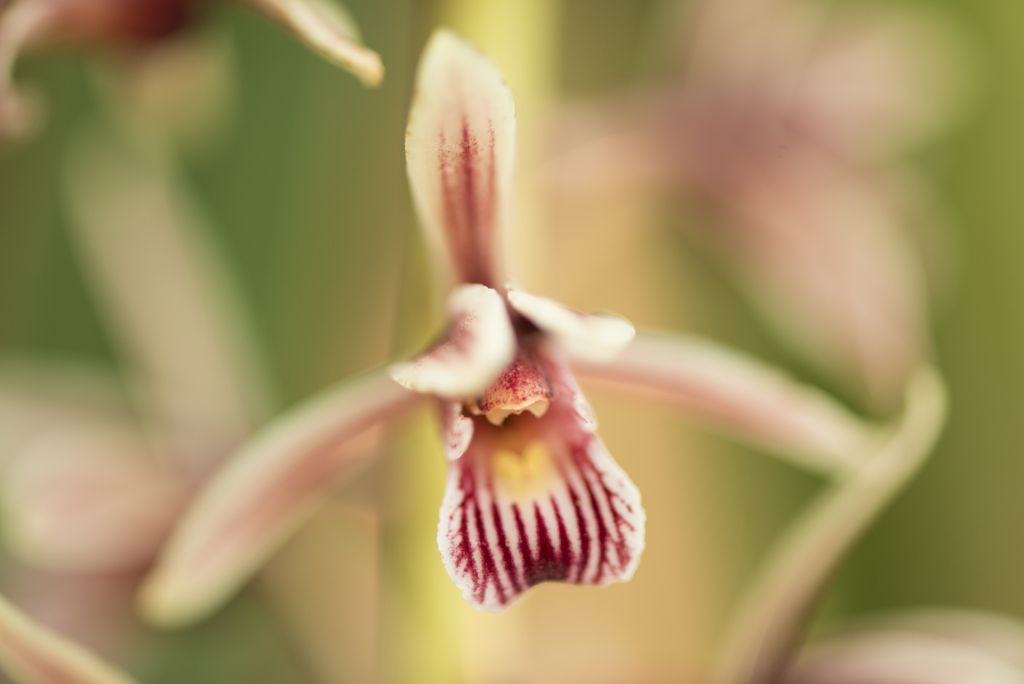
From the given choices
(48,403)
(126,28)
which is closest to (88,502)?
(48,403)

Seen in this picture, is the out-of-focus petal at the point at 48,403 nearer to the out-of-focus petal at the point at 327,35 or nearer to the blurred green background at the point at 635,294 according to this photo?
the blurred green background at the point at 635,294

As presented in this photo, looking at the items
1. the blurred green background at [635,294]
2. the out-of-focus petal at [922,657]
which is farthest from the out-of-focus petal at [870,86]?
the out-of-focus petal at [922,657]

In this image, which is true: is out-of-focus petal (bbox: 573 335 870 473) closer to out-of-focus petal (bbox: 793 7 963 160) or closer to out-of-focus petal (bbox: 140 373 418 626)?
out-of-focus petal (bbox: 140 373 418 626)

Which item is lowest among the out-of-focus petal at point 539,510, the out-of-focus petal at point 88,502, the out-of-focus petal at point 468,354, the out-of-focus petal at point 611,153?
the out-of-focus petal at point 88,502

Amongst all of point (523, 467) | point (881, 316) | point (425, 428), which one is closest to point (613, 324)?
point (523, 467)

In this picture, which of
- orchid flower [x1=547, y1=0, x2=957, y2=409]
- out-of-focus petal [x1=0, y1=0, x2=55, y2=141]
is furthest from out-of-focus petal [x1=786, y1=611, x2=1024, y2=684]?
out-of-focus petal [x1=0, y1=0, x2=55, y2=141]

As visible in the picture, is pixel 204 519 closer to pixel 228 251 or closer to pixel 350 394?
pixel 350 394
